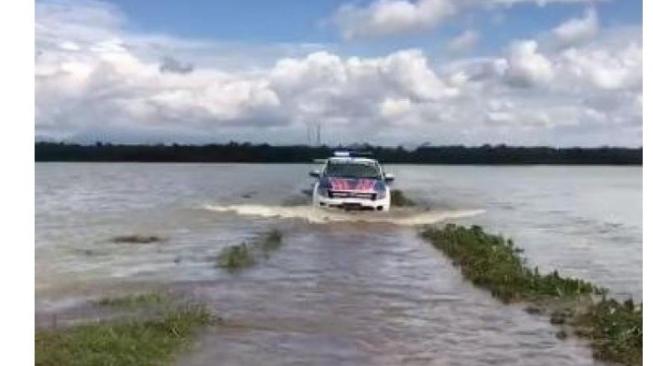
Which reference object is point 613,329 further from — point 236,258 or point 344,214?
point 344,214

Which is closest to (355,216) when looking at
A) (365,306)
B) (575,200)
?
(365,306)

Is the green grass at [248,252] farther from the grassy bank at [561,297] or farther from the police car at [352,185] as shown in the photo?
the police car at [352,185]

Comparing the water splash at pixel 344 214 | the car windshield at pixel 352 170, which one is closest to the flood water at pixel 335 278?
the water splash at pixel 344 214

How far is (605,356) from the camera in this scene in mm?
7906

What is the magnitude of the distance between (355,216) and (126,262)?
831 centimetres

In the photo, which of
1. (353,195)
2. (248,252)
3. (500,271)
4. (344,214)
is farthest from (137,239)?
(500,271)

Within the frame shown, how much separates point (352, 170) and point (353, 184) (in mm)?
790

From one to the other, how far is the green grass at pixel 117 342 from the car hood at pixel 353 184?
1314 cm

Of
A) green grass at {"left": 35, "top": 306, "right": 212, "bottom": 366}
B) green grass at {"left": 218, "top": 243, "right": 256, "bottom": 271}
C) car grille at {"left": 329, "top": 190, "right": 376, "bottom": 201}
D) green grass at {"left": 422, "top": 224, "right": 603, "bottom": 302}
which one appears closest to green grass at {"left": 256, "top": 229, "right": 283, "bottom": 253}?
green grass at {"left": 218, "top": 243, "right": 256, "bottom": 271}

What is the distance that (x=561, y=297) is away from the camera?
10828 millimetres

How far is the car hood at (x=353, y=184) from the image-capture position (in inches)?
858

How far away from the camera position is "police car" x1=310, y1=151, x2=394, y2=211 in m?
21.8

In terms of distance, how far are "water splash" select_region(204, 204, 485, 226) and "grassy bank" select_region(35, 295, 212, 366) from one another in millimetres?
12502

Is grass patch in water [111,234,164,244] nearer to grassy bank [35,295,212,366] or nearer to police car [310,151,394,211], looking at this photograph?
police car [310,151,394,211]
